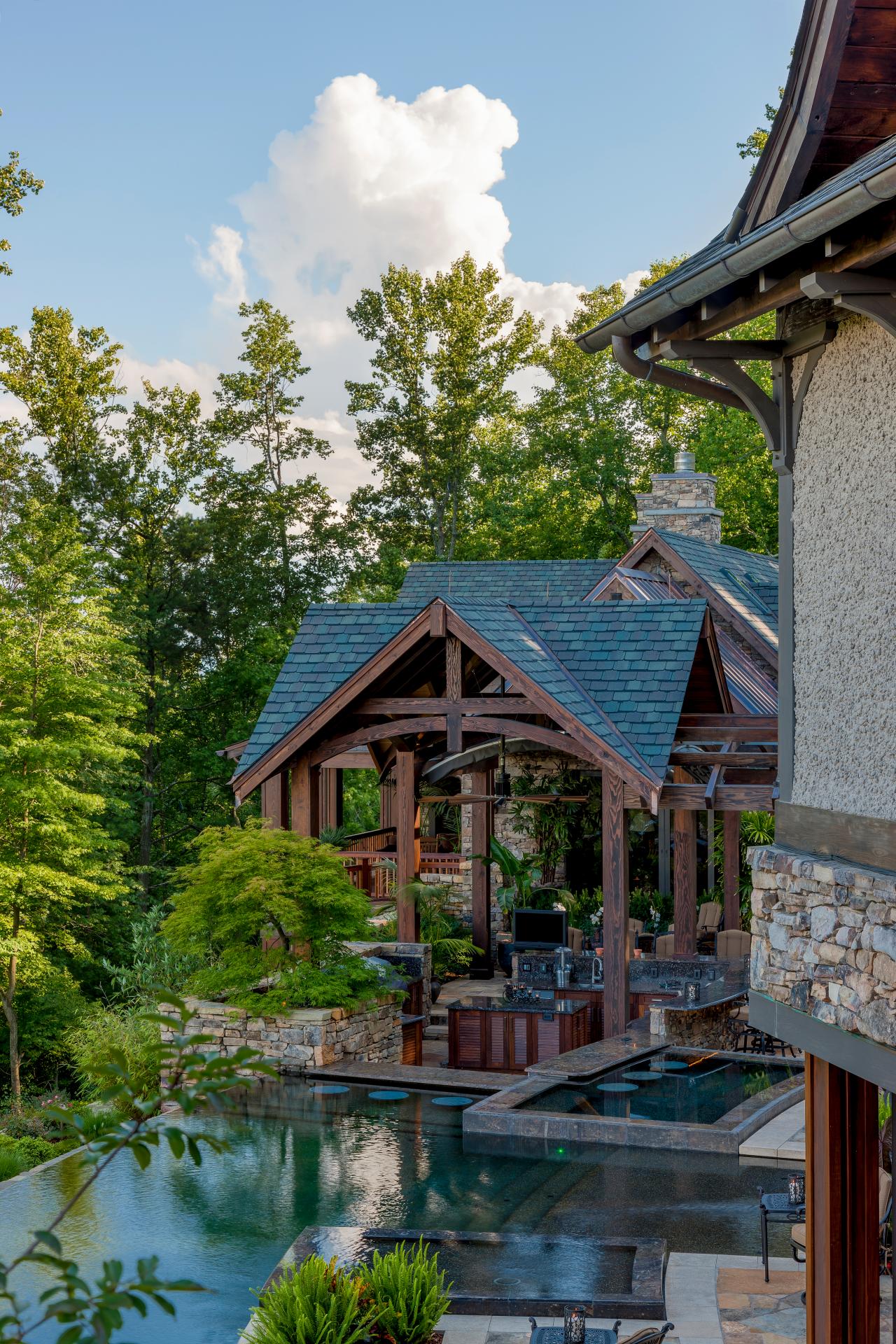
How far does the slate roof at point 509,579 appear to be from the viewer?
91.5 ft

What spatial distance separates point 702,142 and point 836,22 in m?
36.0

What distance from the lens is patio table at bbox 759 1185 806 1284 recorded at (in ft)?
26.7

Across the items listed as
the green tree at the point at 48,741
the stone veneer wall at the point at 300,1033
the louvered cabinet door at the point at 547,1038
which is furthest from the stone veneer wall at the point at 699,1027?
the green tree at the point at 48,741

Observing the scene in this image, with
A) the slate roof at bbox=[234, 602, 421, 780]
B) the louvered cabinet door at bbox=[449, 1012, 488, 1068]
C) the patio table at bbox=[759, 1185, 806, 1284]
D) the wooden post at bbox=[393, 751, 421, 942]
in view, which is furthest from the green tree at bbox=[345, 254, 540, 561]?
the patio table at bbox=[759, 1185, 806, 1284]

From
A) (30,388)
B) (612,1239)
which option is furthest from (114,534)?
(612,1239)

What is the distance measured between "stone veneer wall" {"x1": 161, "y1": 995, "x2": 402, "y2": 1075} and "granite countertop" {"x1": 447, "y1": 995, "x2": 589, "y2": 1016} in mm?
960

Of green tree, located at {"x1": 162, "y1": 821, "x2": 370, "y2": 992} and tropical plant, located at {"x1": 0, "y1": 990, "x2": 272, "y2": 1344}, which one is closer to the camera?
tropical plant, located at {"x1": 0, "y1": 990, "x2": 272, "y2": 1344}

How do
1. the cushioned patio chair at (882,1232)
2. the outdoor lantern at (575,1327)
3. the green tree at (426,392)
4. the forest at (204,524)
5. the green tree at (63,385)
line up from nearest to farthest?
the outdoor lantern at (575,1327) → the cushioned patio chair at (882,1232) → the forest at (204,524) → the green tree at (63,385) → the green tree at (426,392)

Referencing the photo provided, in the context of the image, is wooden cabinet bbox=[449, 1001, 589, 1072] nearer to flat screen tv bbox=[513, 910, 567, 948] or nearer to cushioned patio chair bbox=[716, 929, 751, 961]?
flat screen tv bbox=[513, 910, 567, 948]

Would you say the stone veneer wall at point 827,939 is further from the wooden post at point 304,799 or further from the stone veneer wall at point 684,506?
the stone veneer wall at point 684,506

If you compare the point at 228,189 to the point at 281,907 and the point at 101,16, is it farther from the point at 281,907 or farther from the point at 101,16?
the point at 281,907

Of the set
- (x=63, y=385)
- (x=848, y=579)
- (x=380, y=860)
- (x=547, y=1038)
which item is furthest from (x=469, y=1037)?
(x=63, y=385)

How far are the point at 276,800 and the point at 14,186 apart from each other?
11541 millimetres

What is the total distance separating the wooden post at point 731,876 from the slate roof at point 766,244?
14362 mm
